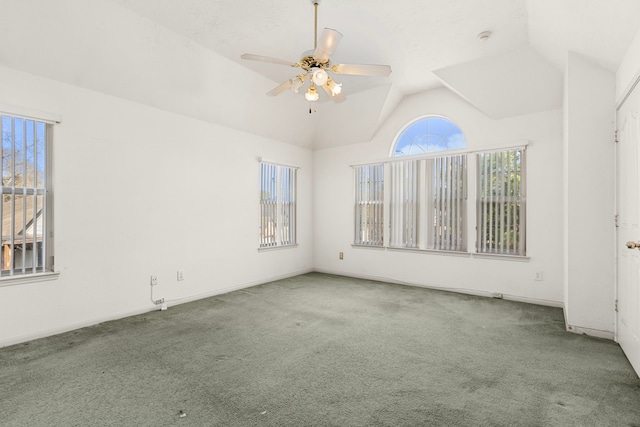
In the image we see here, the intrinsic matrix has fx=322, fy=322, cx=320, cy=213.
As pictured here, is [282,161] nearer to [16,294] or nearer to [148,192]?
[148,192]

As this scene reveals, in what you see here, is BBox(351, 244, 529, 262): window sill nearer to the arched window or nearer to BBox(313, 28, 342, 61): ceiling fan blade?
the arched window

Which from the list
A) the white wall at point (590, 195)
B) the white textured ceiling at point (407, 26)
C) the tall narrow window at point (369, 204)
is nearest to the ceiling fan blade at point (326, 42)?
the white textured ceiling at point (407, 26)

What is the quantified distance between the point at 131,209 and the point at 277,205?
2.47 m

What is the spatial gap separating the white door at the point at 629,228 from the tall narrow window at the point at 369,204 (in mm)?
3219

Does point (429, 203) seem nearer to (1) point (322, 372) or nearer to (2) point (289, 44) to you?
(2) point (289, 44)

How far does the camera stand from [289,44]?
12.0 ft

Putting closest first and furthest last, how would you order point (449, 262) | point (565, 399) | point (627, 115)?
point (565, 399)
point (627, 115)
point (449, 262)

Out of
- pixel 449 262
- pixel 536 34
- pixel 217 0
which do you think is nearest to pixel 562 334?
pixel 449 262

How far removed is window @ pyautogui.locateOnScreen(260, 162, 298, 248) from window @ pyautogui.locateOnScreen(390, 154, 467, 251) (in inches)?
72.7

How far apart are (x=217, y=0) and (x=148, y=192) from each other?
2.26m

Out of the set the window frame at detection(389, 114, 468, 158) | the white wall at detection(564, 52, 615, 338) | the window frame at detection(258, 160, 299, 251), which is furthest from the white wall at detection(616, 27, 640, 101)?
the window frame at detection(258, 160, 299, 251)

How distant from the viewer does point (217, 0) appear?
290 cm

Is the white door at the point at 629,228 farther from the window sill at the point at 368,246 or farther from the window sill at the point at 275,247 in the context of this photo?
the window sill at the point at 275,247

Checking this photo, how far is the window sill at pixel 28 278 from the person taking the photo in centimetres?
288
